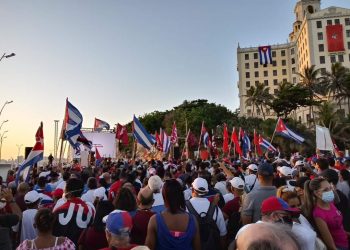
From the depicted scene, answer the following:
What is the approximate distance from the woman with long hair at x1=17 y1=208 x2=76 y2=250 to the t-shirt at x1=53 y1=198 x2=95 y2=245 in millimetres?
1017

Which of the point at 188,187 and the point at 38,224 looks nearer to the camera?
the point at 38,224

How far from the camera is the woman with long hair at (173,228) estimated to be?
385 centimetres

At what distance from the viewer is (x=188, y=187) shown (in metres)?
8.20

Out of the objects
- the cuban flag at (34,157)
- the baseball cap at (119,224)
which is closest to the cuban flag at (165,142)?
the cuban flag at (34,157)

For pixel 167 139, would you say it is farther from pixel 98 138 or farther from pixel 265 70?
pixel 265 70

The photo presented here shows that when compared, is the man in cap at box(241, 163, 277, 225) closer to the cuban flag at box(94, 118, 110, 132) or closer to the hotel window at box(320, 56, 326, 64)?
the cuban flag at box(94, 118, 110, 132)

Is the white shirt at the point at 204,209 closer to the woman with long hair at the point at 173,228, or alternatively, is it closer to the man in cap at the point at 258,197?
the man in cap at the point at 258,197

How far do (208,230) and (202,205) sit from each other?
0.35 meters

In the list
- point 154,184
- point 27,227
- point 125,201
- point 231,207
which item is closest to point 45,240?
point 125,201

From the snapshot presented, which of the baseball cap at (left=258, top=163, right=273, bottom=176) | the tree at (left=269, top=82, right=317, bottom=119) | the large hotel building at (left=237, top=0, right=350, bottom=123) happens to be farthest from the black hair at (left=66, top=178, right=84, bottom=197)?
the large hotel building at (left=237, top=0, right=350, bottom=123)

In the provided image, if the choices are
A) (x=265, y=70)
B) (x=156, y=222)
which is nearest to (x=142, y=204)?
(x=156, y=222)

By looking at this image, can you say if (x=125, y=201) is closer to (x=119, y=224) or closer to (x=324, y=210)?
(x=119, y=224)

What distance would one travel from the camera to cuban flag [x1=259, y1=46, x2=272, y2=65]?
93306 mm

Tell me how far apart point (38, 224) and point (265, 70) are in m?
101
